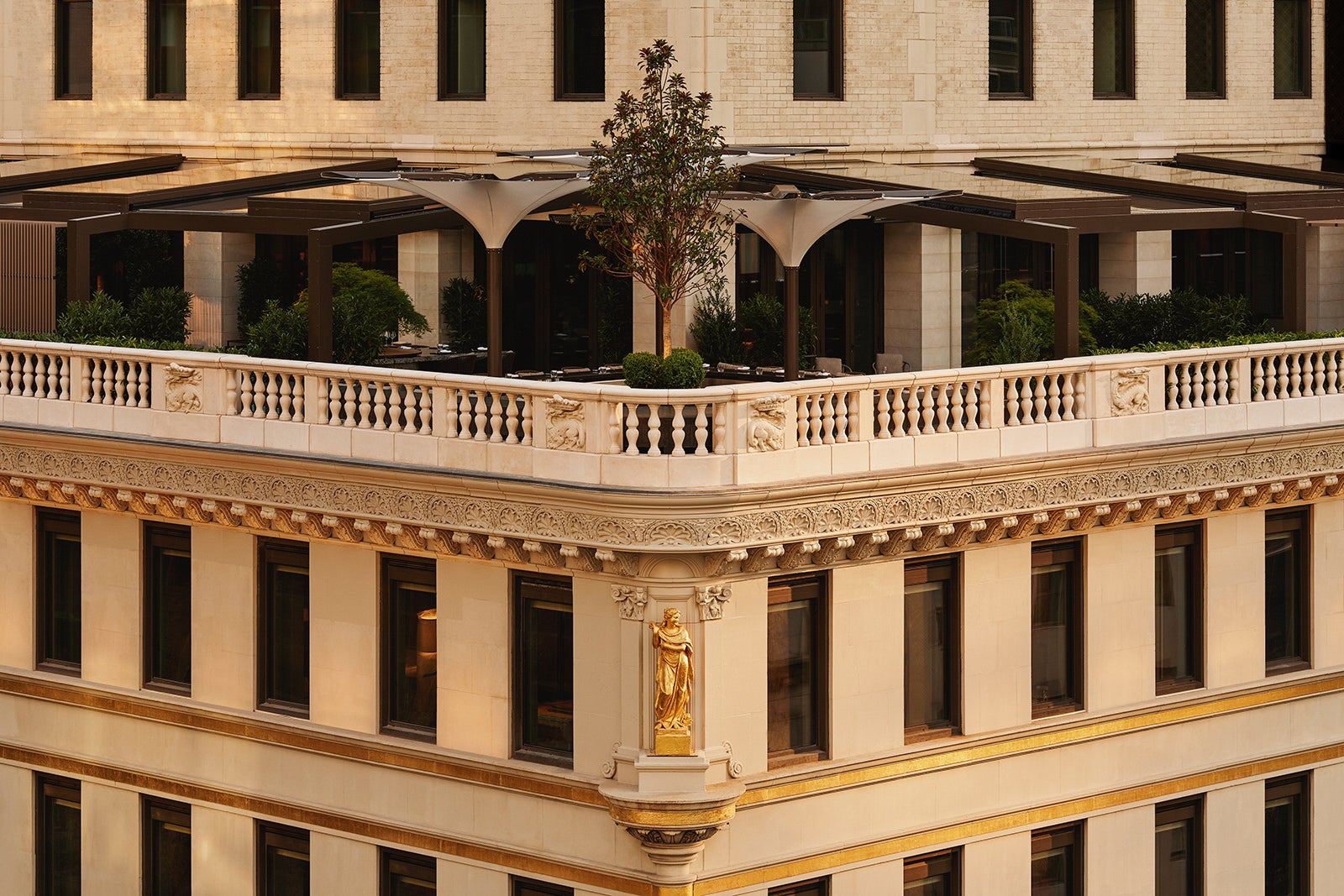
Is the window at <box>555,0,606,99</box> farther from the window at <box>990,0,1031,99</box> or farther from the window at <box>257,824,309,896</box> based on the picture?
the window at <box>257,824,309,896</box>

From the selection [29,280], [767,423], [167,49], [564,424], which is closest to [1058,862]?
[767,423]

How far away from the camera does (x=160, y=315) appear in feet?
139

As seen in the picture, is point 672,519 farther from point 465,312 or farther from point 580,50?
point 580,50

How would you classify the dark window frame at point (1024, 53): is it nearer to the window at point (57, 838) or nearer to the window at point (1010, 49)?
the window at point (1010, 49)

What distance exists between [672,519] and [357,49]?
1772 centimetres

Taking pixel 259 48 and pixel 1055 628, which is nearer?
pixel 1055 628

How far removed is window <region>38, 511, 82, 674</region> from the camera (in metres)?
40.0

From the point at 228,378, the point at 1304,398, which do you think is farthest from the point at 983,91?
the point at 228,378

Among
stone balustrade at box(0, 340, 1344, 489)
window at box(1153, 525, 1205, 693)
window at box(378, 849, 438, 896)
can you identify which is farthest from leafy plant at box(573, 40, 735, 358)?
window at box(1153, 525, 1205, 693)

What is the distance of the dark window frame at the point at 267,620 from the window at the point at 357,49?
1225cm

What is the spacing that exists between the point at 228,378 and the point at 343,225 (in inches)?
163

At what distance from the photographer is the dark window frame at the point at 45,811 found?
40.3m

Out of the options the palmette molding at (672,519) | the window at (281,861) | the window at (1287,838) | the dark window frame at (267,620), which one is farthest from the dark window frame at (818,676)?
the window at (1287,838)

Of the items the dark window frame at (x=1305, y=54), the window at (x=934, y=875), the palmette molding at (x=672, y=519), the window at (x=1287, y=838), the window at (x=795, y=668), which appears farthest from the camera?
the dark window frame at (x=1305, y=54)
